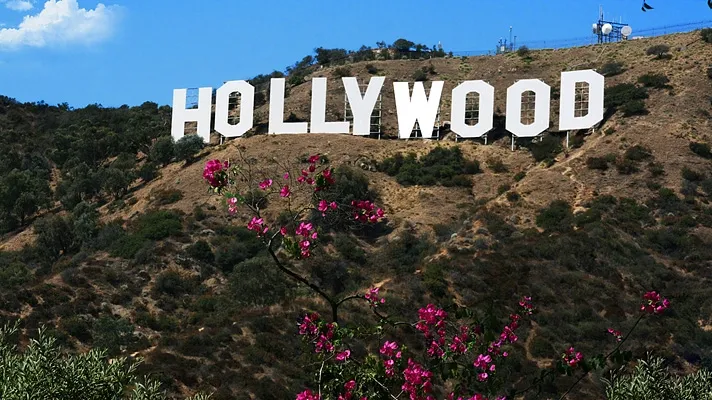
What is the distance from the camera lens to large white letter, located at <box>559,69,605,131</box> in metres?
61.6

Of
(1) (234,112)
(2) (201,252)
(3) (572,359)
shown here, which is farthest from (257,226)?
(1) (234,112)

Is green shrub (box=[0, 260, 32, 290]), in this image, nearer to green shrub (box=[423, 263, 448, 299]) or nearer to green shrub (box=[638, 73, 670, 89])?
green shrub (box=[423, 263, 448, 299])

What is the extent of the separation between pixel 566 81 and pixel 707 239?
14.8 m

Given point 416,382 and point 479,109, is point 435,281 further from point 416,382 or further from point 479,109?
point 416,382

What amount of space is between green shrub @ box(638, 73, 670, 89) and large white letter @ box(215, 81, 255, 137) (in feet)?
93.0

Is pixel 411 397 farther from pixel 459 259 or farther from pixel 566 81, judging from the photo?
pixel 566 81

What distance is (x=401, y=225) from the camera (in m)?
58.0

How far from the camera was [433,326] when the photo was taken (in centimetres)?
1295

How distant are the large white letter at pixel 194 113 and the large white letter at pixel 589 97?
24213 millimetres

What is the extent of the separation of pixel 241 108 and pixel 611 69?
29.2 meters

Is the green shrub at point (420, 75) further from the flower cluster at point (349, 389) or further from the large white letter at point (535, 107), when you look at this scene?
the flower cluster at point (349, 389)

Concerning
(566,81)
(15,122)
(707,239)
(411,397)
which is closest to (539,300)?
(707,239)

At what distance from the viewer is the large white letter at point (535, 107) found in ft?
205

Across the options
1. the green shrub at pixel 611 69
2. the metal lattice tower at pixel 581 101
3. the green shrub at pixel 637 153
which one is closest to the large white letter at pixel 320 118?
the metal lattice tower at pixel 581 101
